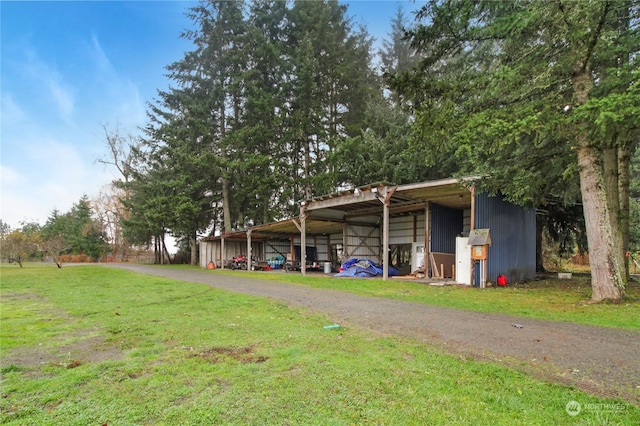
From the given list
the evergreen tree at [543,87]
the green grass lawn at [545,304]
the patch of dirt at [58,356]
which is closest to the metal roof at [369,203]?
the evergreen tree at [543,87]

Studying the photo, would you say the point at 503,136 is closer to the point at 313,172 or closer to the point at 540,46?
the point at 540,46

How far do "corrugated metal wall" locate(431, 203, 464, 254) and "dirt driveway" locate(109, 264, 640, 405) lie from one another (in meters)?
9.91

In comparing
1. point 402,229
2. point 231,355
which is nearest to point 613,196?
point 402,229

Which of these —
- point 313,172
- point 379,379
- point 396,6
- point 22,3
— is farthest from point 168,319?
point 396,6

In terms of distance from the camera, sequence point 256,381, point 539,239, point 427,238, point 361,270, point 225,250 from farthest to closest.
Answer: point 225,250 → point 539,239 → point 361,270 → point 427,238 → point 256,381

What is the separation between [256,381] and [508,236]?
13835 mm

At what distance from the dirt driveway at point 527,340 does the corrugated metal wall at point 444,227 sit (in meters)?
9.91

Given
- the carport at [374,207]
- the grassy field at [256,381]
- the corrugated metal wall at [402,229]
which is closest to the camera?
the grassy field at [256,381]

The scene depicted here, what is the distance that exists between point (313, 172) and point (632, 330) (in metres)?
25.4

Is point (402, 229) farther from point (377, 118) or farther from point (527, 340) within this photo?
point (527, 340)

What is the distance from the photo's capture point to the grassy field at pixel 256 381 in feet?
8.87

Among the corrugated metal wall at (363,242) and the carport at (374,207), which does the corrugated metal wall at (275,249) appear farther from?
the corrugated metal wall at (363,242)

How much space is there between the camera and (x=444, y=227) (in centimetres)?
1783

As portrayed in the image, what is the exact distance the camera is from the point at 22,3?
28.5ft
